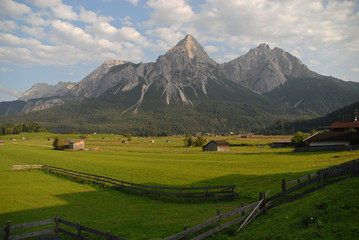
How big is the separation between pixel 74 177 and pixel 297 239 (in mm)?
40290

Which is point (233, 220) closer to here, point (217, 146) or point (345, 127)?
point (345, 127)

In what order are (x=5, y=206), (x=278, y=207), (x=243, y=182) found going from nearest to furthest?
(x=278, y=207), (x=5, y=206), (x=243, y=182)

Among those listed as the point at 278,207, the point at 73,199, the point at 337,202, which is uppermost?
the point at 337,202

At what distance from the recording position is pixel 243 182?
34.2 m

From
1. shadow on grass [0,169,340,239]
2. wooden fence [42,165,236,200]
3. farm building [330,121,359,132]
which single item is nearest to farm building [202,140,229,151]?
farm building [330,121,359,132]

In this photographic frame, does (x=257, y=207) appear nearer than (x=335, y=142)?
Yes

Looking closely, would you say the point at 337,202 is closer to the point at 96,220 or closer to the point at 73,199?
the point at 96,220

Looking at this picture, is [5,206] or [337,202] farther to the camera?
[5,206]

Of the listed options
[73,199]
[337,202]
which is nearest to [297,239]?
[337,202]

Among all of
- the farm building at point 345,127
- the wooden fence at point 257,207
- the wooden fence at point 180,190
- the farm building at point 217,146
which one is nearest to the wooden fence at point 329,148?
the farm building at point 345,127

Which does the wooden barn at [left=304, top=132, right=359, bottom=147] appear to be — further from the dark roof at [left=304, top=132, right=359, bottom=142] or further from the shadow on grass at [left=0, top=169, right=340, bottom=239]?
the shadow on grass at [left=0, top=169, right=340, bottom=239]

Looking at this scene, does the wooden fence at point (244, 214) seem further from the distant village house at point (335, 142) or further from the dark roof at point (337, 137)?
the dark roof at point (337, 137)

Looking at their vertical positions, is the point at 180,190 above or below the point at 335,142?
below

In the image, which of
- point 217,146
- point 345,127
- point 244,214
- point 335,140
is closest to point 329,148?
point 335,140
